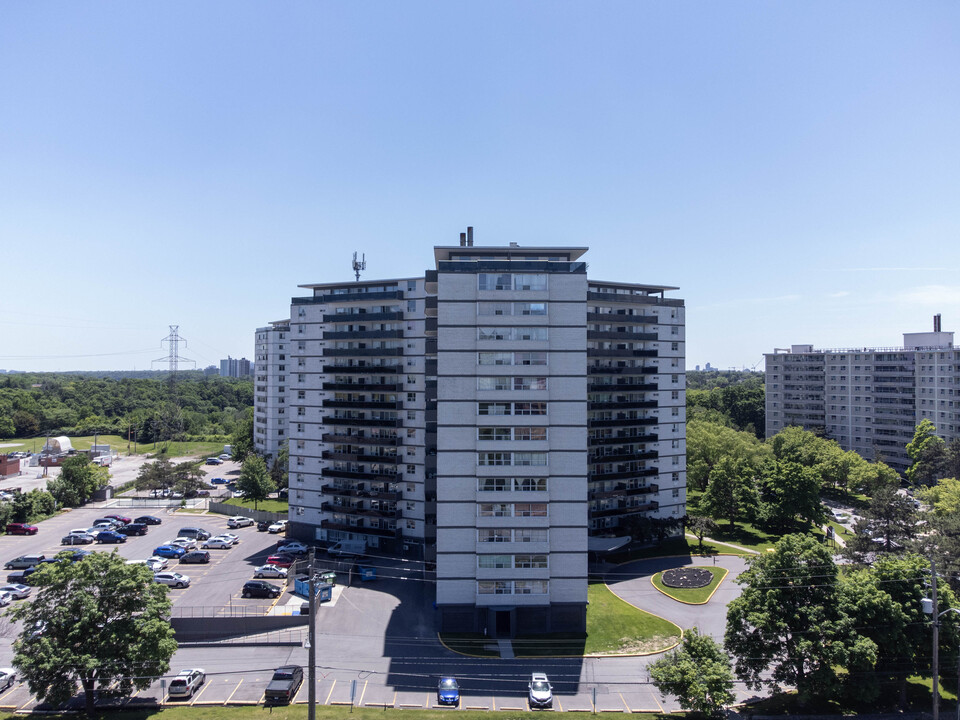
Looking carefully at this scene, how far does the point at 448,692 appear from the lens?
111 ft

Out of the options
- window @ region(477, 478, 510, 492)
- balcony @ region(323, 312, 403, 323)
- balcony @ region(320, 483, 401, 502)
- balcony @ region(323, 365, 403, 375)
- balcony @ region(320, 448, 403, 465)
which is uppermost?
balcony @ region(323, 312, 403, 323)

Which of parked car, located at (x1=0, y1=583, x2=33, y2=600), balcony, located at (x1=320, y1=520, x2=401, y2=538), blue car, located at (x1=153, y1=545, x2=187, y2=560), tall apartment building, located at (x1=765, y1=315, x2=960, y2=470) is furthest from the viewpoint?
tall apartment building, located at (x1=765, y1=315, x2=960, y2=470)

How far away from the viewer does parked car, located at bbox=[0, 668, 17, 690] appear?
34.7m

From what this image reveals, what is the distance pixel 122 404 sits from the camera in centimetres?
18488

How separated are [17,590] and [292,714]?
37010 millimetres

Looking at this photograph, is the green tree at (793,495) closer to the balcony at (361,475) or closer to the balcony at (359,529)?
the balcony at (359,529)

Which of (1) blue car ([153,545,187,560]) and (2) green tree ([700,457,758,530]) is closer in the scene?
(1) blue car ([153,545,187,560])

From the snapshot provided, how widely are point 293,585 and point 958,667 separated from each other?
1976 inches

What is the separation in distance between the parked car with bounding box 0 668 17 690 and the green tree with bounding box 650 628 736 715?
4067 cm

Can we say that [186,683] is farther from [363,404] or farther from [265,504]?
[265,504]

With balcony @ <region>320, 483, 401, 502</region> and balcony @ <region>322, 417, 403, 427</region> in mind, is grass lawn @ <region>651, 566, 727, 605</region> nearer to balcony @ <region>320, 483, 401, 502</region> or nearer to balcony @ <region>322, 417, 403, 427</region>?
balcony @ <region>320, 483, 401, 502</region>

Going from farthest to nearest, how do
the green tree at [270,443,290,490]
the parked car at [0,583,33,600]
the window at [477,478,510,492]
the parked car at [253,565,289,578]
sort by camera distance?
the green tree at [270,443,290,490] → the parked car at [253,565,289,578] → the parked car at [0,583,33,600] → the window at [477,478,510,492]

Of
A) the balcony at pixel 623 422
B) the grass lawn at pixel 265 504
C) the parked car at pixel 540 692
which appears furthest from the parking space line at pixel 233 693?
the grass lawn at pixel 265 504

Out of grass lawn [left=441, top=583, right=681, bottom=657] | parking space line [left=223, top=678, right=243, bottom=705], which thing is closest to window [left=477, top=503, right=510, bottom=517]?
grass lawn [left=441, top=583, right=681, bottom=657]
